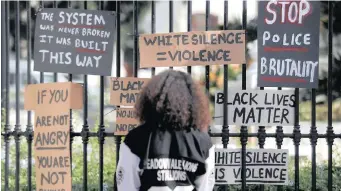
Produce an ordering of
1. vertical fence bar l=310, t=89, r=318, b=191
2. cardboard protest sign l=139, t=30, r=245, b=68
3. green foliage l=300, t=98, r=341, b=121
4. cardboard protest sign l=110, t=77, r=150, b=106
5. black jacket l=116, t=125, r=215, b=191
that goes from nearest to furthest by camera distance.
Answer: black jacket l=116, t=125, r=215, b=191
vertical fence bar l=310, t=89, r=318, b=191
cardboard protest sign l=139, t=30, r=245, b=68
cardboard protest sign l=110, t=77, r=150, b=106
green foliage l=300, t=98, r=341, b=121

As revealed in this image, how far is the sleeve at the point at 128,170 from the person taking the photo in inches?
143

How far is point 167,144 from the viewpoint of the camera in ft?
11.9

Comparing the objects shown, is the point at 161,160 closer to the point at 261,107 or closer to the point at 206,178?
the point at 206,178

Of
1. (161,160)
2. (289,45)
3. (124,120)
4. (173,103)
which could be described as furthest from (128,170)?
(289,45)

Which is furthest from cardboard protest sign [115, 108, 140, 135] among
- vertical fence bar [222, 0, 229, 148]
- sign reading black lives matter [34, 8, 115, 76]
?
vertical fence bar [222, 0, 229, 148]

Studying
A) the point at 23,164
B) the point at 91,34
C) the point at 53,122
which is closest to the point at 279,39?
the point at 91,34

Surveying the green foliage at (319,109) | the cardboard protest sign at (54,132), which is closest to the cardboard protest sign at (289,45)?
the cardboard protest sign at (54,132)

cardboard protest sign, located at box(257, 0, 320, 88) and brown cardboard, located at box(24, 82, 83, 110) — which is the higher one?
cardboard protest sign, located at box(257, 0, 320, 88)

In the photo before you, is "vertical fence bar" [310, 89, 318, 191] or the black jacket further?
"vertical fence bar" [310, 89, 318, 191]

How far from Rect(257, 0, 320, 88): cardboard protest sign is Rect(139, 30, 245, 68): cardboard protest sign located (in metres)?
0.17

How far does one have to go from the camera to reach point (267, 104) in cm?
451

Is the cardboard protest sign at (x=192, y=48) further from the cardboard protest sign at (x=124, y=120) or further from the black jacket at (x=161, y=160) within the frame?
the black jacket at (x=161, y=160)

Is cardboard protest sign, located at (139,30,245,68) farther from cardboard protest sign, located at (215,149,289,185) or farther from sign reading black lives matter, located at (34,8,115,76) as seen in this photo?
cardboard protest sign, located at (215,149,289,185)

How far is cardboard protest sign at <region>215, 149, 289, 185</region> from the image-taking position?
450cm
